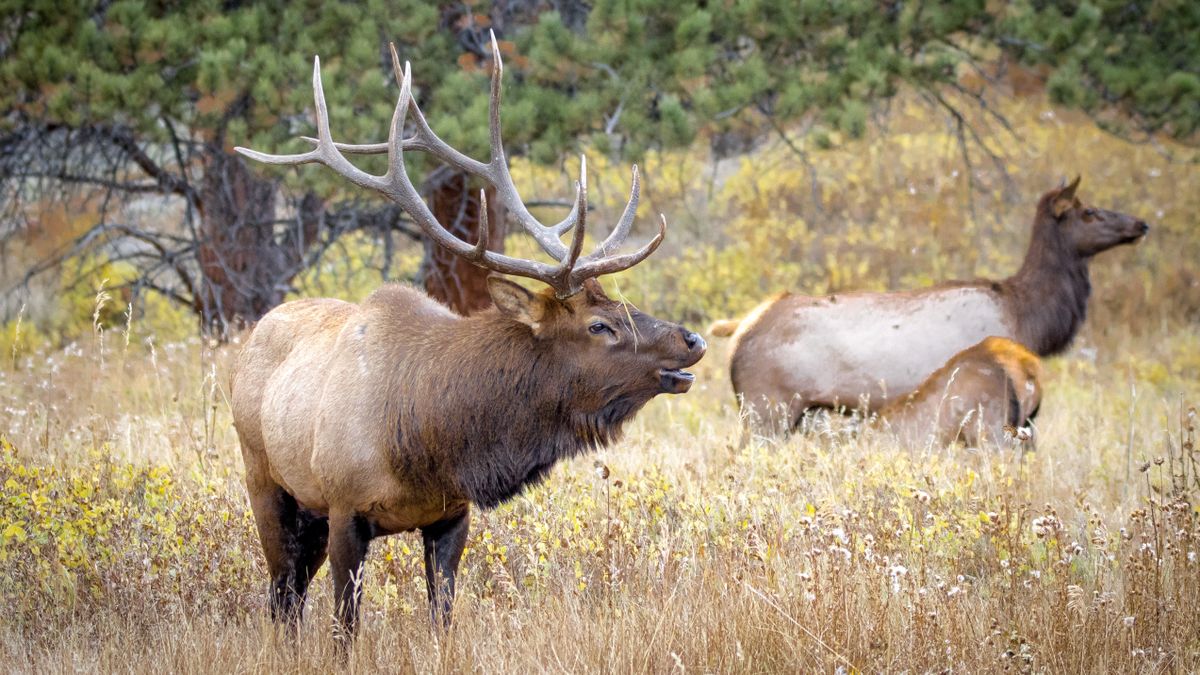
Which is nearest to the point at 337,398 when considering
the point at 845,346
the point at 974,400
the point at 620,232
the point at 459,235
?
the point at 620,232

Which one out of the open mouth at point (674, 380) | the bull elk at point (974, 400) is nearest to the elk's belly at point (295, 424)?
the open mouth at point (674, 380)

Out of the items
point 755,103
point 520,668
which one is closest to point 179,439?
point 520,668

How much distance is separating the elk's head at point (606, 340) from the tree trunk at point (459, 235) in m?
5.27

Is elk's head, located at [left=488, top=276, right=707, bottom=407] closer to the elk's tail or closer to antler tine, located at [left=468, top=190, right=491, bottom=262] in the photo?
antler tine, located at [left=468, top=190, right=491, bottom=262]

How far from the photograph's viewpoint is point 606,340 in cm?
455

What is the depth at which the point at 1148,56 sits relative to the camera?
394 inches

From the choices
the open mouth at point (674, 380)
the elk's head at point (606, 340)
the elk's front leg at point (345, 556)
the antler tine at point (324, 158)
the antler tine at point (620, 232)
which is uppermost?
the antler tine at point (324, 158)

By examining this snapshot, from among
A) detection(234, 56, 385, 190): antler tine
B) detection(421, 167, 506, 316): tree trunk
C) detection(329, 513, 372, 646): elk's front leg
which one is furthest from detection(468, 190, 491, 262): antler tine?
detection(421, 167, 506, 316): tree trunk

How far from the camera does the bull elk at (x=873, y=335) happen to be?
837 cm

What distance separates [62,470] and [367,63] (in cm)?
424

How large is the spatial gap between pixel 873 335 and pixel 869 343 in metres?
0.08

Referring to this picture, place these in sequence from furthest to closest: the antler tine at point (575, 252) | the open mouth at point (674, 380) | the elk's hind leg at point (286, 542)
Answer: the elk's hind leg at point (286, 542) < the open mouth at point (674, 380) < the antler tine at point (575, 252)

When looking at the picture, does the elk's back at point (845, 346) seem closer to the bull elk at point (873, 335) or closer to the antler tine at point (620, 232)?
the bull elk at point (873, 335)

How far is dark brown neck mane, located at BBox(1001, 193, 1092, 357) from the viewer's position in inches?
373
